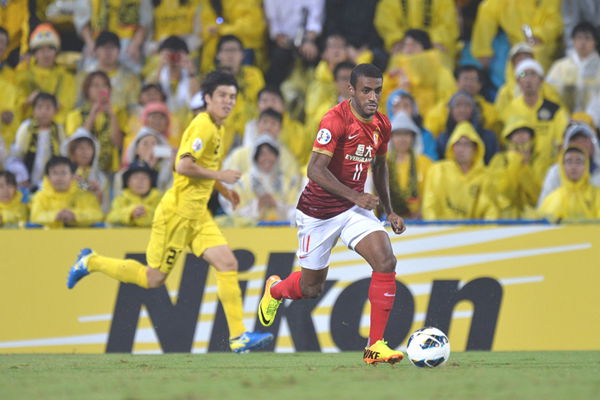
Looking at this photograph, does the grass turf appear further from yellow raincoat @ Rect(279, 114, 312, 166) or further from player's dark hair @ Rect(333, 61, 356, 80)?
player's dark hair @ Rect(333, 61, 356, 80)

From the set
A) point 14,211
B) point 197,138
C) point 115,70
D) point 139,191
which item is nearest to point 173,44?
point 115,70

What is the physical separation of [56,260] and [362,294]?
10.0ft

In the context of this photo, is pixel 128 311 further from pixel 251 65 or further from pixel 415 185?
pixel 251 65

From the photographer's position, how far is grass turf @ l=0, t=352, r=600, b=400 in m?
5.70

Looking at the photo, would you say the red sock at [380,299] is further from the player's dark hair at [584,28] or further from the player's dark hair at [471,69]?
the player's dark hair at [584,28]

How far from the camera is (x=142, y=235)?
35.3ft

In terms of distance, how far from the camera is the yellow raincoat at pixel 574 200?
36.6 ft

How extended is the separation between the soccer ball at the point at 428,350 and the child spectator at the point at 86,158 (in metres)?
5.83

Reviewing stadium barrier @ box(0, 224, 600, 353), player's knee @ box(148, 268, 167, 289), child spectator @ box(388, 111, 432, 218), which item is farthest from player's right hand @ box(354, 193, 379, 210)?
child spectator @ box(388, 111, 432, 218)

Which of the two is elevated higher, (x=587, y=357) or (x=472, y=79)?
(x=472, y=79)

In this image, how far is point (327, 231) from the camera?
27.1 feet

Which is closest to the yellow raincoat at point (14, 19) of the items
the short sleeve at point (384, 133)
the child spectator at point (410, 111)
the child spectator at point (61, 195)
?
the child spectator at point (61, 195)

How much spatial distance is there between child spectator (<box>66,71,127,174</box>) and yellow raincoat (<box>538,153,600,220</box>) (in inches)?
209

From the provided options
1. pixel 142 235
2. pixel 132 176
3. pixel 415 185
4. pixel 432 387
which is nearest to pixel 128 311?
pixel 142 235
